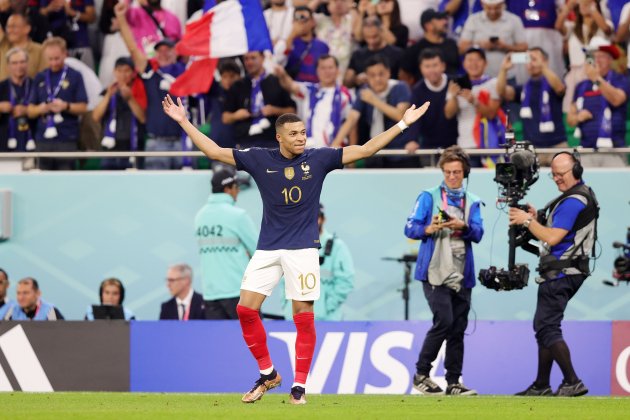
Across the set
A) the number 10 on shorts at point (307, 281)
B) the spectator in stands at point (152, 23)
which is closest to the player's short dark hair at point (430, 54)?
the spectator in stands at point (152, 23)

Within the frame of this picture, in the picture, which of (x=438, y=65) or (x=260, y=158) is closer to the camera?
(x=260, y=158)

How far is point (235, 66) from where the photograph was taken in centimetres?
1731

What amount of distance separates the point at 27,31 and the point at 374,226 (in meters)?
5.69

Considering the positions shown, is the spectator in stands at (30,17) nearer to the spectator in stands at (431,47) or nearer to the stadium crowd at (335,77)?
the stadium crowd at (335,77)

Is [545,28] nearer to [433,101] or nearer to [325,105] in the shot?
[433,101]

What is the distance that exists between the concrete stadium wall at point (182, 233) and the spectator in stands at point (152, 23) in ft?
6.79

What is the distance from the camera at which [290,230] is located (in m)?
10.2

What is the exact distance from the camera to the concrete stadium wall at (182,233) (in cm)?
1700

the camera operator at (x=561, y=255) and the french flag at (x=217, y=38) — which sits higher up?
the french flag at (x=217, y=38)

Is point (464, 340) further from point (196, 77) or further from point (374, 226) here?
point (196, 77)

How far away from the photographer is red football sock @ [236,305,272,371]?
10.3m

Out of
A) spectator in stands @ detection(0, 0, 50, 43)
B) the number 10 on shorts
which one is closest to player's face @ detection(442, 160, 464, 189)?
the number 10 on shorts

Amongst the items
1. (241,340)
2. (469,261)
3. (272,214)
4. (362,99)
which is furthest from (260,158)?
(362,99)

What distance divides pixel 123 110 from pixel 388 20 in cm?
387
